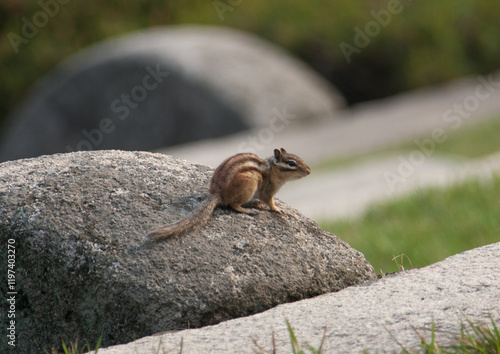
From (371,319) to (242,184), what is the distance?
3.37 feet

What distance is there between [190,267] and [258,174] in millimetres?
713

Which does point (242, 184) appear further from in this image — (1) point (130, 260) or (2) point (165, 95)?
(2) point (165, 95)

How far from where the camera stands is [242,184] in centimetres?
364

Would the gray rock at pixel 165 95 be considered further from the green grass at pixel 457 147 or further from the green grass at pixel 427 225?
the green grass at pixel 427 225

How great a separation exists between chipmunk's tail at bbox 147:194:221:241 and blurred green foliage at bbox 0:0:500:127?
14049 mm

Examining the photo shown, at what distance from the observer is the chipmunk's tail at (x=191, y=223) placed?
3357mm

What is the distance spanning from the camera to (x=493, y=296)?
2988 millimetres

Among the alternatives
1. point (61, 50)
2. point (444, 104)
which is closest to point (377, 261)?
point (444, 104)

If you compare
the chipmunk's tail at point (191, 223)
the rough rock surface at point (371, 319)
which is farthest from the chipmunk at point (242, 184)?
the rough rock surface at point (371, 319)

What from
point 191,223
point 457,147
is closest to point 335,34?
point 457,147

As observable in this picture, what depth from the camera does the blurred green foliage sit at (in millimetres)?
17172

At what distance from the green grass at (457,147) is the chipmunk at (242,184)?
755cm

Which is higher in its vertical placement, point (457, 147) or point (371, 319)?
point (457, 147)

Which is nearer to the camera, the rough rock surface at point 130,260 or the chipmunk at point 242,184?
the rough rock surface at point 130,260
